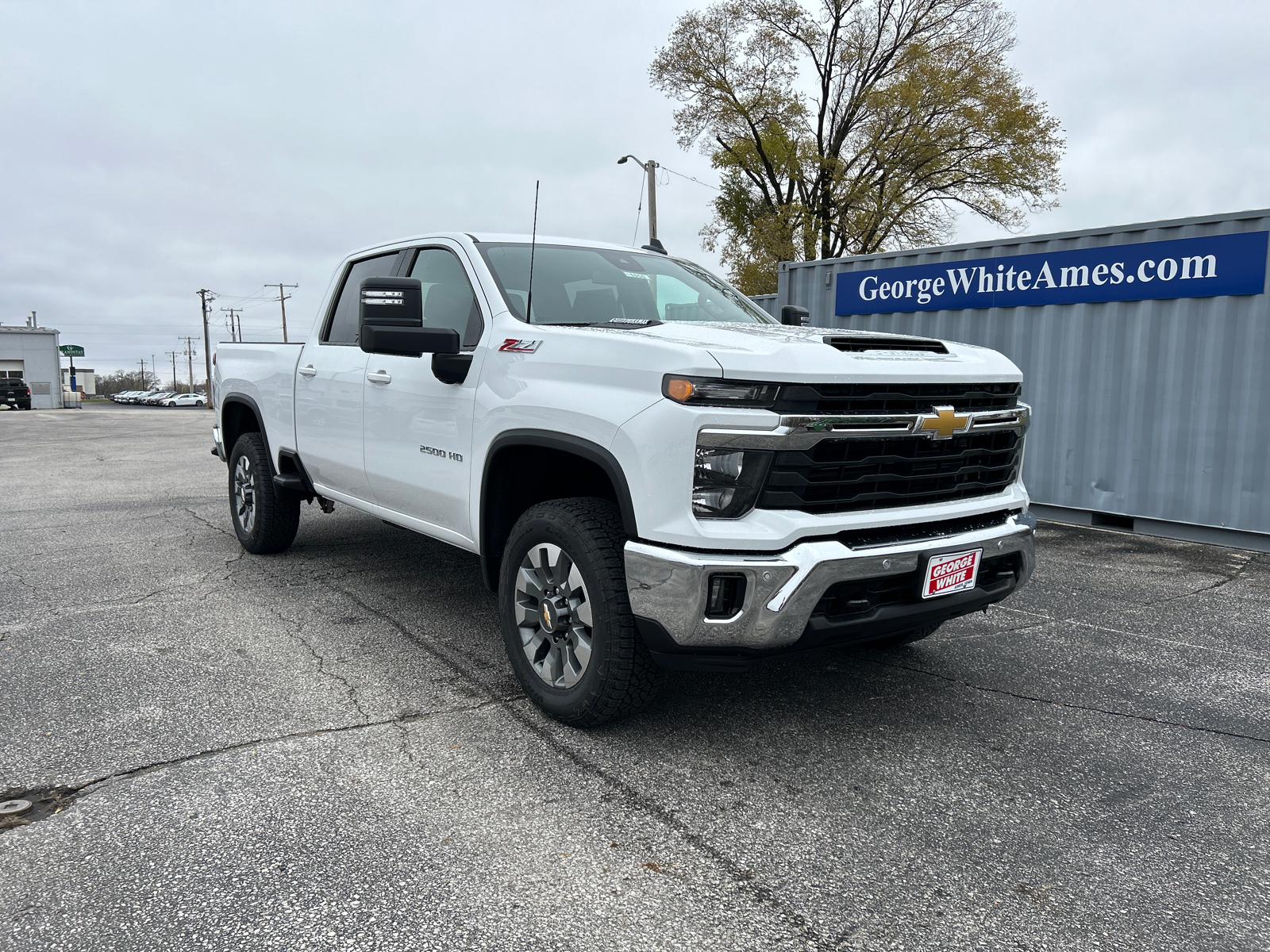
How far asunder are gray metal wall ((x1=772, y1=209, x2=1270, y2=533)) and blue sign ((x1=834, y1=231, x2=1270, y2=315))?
8 centimetres

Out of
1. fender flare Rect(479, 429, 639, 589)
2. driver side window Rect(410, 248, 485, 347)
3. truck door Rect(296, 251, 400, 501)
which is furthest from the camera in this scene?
truck door Rect(296, 251, 400, 501)

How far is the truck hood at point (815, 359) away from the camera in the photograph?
2.85 metres

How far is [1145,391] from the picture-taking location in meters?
7.95

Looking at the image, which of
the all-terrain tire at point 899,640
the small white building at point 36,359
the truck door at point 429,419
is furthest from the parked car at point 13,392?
the all-terrain tire at point 899,640

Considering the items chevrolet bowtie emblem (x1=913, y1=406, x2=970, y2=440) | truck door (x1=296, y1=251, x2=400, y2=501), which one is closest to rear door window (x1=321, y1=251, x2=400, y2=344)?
truck door (x1=296, y1=251, x2=400, y2=501)

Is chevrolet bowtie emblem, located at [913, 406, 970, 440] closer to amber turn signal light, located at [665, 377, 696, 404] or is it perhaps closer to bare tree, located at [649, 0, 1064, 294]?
amber turn signal light, located at [665, 377, 696, 404]

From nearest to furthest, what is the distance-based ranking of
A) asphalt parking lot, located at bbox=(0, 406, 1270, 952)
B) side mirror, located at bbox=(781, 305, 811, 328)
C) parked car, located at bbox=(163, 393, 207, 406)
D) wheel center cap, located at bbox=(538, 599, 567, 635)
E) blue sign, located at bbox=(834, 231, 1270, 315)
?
1. asphalt parking lot, located at bbox=(0, 406, 1270, 952)
2. wheel center cap, located at bbox=(538, 599, 567, 635)
3. side mirror, located at bbox=(781, 305, 811, 328)
4. blue sign, located at bbox=(834, 231, 1270, 315)
5. parked car, located at bbox=(163, 393, 207, 406)

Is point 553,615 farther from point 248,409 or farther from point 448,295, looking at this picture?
point 248,409

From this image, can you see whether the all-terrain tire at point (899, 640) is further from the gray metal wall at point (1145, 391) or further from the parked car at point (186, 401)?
the parked car at point (186, 401)

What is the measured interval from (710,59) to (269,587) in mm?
29764

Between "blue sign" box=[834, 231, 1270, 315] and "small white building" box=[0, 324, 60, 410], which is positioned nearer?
"blue sign" box=[834, 231, 1270, 315]

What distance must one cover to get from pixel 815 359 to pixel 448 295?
207 cm

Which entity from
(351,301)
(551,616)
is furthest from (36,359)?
(551,616)

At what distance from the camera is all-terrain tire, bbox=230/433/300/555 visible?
5.96m
